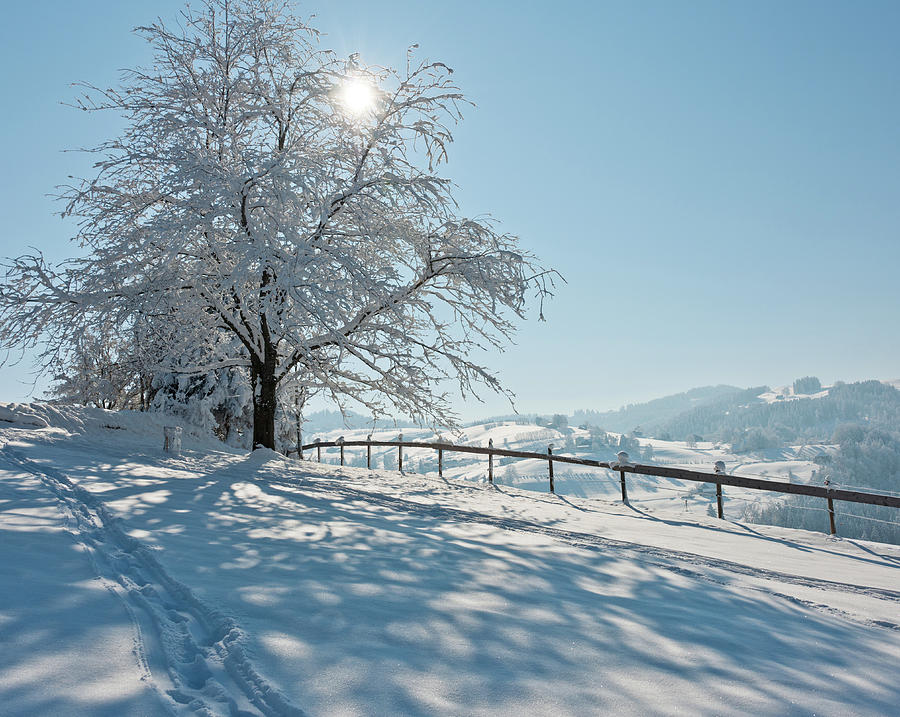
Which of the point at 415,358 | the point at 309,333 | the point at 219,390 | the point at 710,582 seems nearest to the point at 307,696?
the point at 710,582

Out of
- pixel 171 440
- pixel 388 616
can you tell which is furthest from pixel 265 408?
pixel 388 616

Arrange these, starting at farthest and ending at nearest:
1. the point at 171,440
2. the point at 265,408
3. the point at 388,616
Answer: the point at 265,408, the point at 171,440, the point at 388,616

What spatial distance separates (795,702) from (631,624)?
1127mm

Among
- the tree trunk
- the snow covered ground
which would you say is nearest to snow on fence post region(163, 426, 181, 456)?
the tree trunk

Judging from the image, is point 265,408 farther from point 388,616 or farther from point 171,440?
point 388,616

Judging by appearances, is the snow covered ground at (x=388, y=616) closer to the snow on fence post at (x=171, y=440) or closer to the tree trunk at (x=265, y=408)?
the snow on fence post at (x=171, y=440)

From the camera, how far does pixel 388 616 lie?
143 inches

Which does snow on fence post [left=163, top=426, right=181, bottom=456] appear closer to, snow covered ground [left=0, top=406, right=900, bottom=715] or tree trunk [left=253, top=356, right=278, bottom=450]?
tree trunk [left=253, top=356, right=278, bottom=450]

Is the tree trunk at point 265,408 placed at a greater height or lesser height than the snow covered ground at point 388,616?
greater

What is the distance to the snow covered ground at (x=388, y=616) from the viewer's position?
102 inches

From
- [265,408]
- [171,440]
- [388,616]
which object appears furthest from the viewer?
[265,408]

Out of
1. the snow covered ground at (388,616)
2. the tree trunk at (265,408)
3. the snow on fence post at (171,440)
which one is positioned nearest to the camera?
the snow covered ground at (388,616)

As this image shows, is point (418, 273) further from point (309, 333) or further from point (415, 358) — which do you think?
point (309, 333)

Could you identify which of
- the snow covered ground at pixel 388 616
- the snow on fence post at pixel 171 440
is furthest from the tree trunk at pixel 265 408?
the snow covered ground at pixel 388 616
